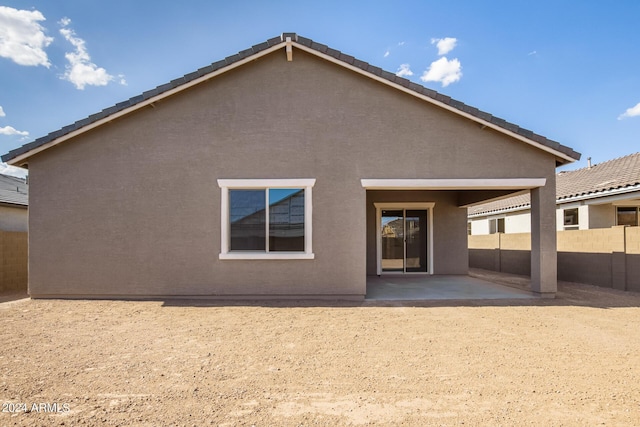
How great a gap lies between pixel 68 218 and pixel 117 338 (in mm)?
4536

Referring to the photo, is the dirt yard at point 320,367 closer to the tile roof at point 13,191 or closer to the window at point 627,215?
the window at point 627,215

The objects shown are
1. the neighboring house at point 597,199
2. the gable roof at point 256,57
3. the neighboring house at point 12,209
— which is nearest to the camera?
the gable roof at point 256,57

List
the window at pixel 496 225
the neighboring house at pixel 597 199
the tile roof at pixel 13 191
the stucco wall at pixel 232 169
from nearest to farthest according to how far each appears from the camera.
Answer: the stucco wall at pixel 232 169 < the neighboring house at pixel 597 199 < the tile roof at pixel 13 191 < the window at pixel 496 225

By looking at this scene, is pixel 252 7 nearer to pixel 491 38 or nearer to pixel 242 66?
pixel 242 66

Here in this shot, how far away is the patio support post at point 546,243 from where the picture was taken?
8125mm

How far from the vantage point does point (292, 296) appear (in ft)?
26.4

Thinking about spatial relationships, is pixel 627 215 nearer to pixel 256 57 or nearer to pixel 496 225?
pixel 496 225

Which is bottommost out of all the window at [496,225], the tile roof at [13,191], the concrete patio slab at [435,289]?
the concrete patio slab at [435,289]

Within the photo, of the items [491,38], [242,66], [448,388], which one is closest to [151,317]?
[448,388]

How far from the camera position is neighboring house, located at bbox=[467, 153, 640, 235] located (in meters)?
11.8

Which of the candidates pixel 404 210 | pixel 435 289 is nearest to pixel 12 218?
pixel 404 210

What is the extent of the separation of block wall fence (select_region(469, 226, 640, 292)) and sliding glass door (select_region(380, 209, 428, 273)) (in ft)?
14.6

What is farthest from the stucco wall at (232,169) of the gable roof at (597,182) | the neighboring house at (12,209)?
the neighboring house at (12,209)

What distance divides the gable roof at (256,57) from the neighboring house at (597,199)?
592 cm
